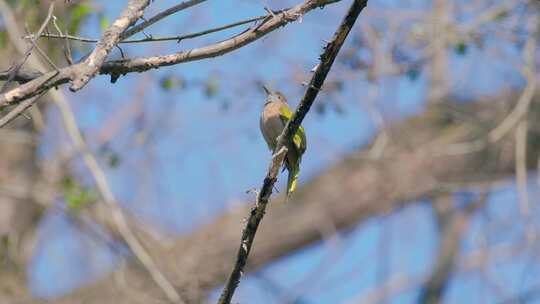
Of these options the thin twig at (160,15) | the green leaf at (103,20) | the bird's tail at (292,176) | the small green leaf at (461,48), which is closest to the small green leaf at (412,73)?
the small green leaf at (461,48)

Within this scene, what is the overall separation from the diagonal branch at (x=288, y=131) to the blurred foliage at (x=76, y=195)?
370cm

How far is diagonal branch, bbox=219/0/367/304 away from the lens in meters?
2.81

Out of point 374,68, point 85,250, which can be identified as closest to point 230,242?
point 85,250

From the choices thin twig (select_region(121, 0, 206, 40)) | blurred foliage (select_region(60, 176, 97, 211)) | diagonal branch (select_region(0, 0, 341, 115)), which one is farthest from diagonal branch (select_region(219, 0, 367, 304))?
blurred foliage (select_region(60, 176, 97, 211))

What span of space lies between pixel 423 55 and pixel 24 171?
4.39m

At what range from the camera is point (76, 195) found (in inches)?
270

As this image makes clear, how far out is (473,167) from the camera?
934 centimetres

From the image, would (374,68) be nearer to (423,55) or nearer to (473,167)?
(423,55)

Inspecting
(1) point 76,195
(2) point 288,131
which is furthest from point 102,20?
(2) point 288,131

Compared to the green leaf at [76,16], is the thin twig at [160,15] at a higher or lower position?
lower

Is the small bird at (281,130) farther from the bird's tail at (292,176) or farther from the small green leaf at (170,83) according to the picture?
the small green leaf at (170,83)

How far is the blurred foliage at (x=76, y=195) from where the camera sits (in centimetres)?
677

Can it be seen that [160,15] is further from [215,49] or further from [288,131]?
[288,131]

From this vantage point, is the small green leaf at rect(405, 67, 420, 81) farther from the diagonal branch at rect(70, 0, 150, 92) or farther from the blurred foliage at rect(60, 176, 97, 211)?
the diagonal branch at rect(70, 0, 150, 92)
